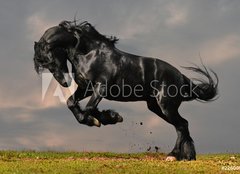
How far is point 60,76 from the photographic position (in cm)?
1435

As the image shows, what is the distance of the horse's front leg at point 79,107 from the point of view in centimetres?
1369

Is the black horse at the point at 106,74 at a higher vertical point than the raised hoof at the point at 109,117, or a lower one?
higher

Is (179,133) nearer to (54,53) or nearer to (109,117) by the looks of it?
(109,117)

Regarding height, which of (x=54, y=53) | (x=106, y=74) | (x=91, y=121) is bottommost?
(x=91, y=121)

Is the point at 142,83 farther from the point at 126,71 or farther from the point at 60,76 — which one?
the point at 60,76

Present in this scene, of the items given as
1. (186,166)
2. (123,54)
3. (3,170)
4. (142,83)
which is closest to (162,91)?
(142,83)

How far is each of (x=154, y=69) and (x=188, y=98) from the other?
161cm

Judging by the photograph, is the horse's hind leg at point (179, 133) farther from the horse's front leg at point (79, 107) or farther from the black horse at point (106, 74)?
the horse's front leg at point (79, 107)

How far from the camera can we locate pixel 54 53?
14.4 meters

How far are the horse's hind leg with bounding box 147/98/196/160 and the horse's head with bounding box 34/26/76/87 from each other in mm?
2593

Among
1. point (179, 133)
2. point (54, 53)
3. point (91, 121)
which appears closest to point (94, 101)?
point (91, 121)

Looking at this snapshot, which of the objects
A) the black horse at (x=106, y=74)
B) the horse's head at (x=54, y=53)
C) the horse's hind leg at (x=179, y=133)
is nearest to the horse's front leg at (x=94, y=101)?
the black horse at (x=106, y=74)

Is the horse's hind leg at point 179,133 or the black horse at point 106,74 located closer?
the black horse at point 106,74

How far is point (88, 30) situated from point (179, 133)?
3781 mm
